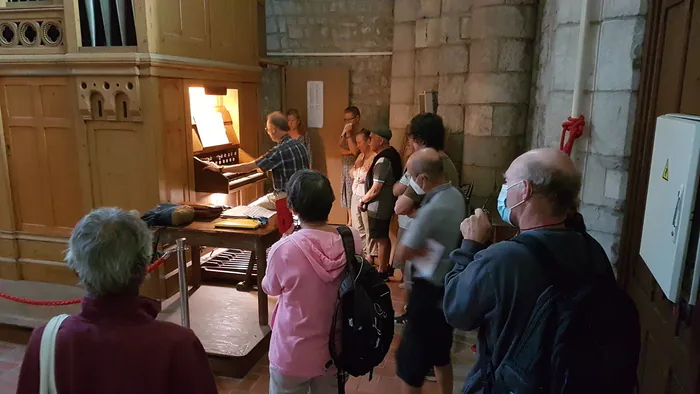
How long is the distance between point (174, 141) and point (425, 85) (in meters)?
3.11

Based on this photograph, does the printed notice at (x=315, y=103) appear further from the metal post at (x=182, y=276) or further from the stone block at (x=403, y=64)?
the metal post at (x=182, y=276)

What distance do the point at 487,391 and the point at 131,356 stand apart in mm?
1116

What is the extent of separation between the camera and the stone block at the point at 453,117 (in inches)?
220

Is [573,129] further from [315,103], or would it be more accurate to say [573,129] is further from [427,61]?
[315,103]

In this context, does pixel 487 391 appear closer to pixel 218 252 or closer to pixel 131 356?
pixel 131 356

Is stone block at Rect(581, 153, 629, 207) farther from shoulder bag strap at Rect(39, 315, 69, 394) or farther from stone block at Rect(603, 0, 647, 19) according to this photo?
shoulder bag strap at Rect(39, 315, 69, 394)

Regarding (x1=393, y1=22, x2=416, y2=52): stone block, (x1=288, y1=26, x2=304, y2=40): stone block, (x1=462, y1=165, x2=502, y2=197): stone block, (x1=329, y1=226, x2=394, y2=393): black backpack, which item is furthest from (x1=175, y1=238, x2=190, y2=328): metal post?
(x1=288, y1=26, x2=304, y2=40): stone block

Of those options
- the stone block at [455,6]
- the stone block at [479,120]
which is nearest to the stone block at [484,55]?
the stone block at [479,120]

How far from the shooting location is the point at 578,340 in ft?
4.69

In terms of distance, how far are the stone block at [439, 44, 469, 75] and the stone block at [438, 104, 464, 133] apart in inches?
15.5

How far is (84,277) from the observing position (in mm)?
1469

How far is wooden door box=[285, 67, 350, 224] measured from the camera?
7102 millimetres

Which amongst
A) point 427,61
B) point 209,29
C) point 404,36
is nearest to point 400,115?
point 427,61

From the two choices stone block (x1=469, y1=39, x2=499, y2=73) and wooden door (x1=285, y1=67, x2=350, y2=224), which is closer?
stone block (x1=469, y1=39, x2=499, y2=73)
